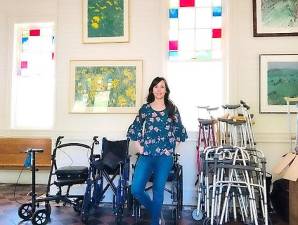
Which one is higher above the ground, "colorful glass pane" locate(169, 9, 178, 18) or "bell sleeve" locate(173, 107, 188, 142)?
"colorful glass pane" locate(169, 9, 178, 18)

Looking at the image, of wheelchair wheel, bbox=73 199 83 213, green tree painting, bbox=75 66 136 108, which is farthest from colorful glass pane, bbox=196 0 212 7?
wheelchair wheel, bbox=73 199 83 213

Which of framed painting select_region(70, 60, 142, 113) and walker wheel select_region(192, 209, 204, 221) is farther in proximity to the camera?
framed painting select_region(70, 60, 142, 113)

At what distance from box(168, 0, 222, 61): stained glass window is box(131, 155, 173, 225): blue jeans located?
1848mm

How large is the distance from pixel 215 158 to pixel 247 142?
0.95 meters

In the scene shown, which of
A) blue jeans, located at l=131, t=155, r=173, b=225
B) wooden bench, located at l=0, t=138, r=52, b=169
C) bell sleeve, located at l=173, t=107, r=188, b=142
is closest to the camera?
blue jeans, located at l=131, t=155, r=173, b=225

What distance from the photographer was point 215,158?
10.6 feet

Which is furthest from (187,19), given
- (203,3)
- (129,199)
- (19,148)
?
(19,148)

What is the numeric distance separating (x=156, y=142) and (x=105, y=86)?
1636mm

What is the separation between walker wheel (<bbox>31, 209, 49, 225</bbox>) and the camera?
335 cm

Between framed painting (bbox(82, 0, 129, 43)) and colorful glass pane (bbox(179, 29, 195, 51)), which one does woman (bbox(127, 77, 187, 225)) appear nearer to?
colorful glass pane (bbox(179, 29, 195, 51))

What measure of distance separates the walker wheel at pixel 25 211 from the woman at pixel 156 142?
4.25 ft

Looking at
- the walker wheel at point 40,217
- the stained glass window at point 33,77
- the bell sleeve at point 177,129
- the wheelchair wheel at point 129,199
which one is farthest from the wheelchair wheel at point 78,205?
the stained glass window at point 33,77

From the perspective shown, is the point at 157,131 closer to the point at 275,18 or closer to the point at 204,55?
the point at 204,55

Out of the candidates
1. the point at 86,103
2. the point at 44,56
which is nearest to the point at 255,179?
the point at 86,103
